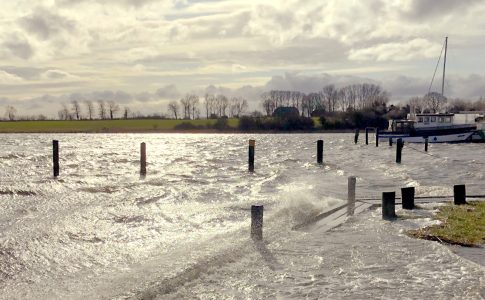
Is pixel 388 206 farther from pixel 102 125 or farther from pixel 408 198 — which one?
pixel 102 125

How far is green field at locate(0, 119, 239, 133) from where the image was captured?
16288 centimetres

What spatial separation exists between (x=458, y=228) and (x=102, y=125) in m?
164

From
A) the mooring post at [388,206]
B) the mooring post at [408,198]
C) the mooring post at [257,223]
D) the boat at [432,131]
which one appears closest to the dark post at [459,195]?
the mooring post at [408,198]

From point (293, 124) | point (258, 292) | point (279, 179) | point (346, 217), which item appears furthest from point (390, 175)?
point (293, 124)

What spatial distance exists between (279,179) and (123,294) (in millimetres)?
21797

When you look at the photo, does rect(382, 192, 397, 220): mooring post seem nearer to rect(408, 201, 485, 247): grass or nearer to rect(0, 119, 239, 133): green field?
rect(408, 201, 485, 247): grass

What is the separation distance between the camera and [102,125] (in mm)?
172125

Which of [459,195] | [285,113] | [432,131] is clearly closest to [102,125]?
[285,113]

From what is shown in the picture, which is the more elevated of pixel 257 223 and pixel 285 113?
pixel 285 113

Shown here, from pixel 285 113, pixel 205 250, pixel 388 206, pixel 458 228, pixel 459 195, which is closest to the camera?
pixel 205 250

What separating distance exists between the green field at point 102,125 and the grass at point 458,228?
138186 mm

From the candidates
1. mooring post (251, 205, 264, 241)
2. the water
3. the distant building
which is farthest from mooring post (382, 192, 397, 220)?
the distant building

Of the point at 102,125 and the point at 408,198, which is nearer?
the point at 408,198

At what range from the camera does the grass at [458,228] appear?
44.3ft
